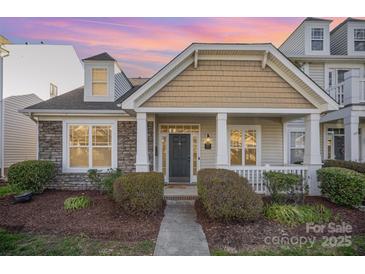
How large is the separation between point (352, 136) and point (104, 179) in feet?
33.3

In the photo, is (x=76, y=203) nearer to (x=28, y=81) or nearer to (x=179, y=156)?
(x=179, y=156)

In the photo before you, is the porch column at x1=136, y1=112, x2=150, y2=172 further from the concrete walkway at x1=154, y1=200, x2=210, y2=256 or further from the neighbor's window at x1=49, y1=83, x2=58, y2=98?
the neighbor's window at x1=49, y1=83, x2=58, y2=98

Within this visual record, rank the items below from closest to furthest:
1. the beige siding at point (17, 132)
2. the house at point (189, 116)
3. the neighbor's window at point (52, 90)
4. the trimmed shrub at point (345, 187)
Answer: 1. the trimmed shrub at point (345, 187)
2. the house at point (189, 116)
3. the beige siding at point (17, 132)
4. the neighbor's window at point (52, 90)

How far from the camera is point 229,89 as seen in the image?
7.91m

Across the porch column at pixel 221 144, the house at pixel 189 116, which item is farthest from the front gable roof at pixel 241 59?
the porch column at pixel 221 144

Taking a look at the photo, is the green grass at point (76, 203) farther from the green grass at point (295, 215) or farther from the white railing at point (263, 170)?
the green grass at point (295, 215)

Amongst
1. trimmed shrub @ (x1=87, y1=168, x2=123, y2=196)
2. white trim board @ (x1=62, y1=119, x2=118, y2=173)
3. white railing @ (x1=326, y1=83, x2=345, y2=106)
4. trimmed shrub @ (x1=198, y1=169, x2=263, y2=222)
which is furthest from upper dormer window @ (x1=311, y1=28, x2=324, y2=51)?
trimmed shrub @ (x1=87, y1=168, x2=123, y2=196)

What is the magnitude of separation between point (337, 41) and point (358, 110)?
5284 millimetres

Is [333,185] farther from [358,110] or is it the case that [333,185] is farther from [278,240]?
[358,110]

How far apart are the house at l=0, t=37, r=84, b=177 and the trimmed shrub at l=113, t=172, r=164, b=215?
983 centimetres

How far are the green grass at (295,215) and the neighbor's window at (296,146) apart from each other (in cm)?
552

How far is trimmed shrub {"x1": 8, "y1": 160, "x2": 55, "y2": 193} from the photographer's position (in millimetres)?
8195

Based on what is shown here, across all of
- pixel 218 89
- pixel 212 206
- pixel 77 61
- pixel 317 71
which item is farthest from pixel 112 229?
pixel 77 61

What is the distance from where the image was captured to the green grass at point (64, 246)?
14.6 feet
